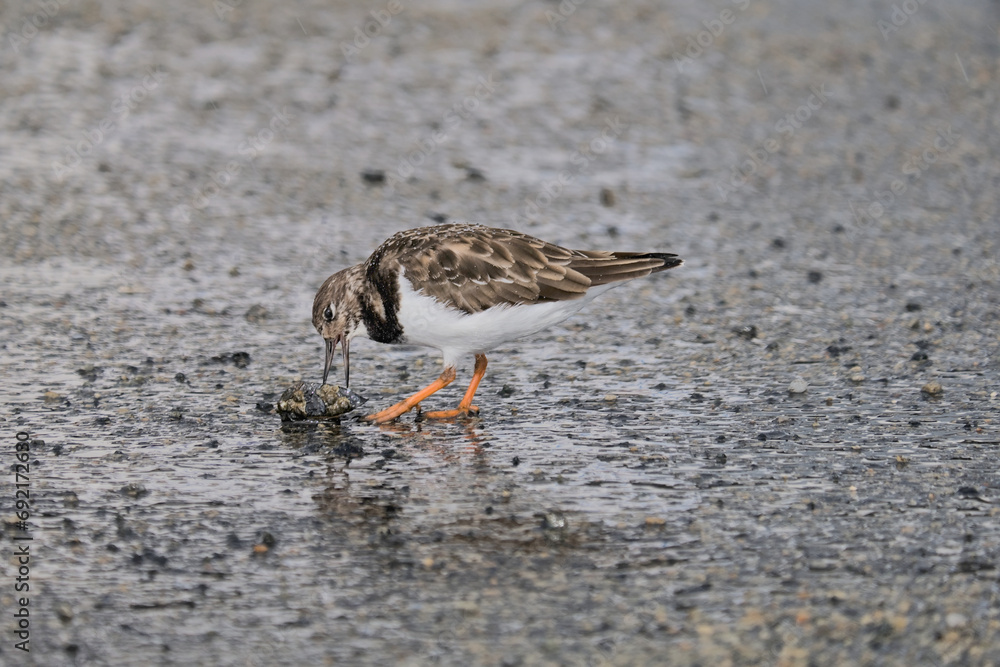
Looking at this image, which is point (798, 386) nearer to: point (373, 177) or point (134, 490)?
point (134, 490)

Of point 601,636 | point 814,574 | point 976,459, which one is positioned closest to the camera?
point 601,636

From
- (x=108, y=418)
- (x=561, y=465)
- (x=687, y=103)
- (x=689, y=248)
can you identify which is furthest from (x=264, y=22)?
(x=561, y=465)

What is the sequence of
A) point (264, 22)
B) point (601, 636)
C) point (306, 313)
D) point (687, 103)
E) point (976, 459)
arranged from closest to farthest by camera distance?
point (601, 636)
point (976, 459)
point (306, 313)
point (687, 103)
point (264, 22)

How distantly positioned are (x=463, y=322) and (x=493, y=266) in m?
0.42

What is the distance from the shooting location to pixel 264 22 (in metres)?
18.6

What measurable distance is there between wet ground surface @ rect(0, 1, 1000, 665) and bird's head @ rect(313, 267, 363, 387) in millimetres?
560

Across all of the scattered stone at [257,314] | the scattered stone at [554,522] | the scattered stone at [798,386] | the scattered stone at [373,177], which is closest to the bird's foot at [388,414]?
the scattered stone at [554,522]

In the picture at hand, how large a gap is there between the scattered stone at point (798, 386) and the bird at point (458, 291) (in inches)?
42.0

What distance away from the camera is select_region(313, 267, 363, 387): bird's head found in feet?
25.0

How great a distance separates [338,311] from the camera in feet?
25.1

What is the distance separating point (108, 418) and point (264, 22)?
40.3ft

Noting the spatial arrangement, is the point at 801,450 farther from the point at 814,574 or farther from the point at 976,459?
the point at 814,574

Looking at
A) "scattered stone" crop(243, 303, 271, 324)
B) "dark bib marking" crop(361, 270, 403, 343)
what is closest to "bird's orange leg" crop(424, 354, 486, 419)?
"dark bib marking" crop(361, 270, 403, 343)

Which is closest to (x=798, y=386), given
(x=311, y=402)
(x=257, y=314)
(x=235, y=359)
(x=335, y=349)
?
(x=335, y=349)
